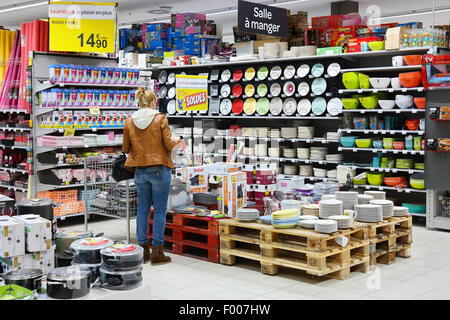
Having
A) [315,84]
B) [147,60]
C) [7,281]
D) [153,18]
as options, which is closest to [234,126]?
[315,84]

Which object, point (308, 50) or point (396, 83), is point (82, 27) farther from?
point (396, 83)

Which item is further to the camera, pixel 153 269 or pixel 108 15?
pixel 108 15

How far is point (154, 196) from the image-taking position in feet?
17.7

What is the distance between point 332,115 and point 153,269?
14.3 feet

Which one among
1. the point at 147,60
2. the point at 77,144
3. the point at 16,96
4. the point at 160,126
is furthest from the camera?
the point at 147,60

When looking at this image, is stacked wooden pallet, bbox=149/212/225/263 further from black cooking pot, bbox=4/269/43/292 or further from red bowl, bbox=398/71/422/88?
red bowl, bbox=398/71/422/88

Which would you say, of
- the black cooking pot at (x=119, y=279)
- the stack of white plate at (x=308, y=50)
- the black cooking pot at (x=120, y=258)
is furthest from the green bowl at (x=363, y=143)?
the black cooking pot at (x=119, y=279)

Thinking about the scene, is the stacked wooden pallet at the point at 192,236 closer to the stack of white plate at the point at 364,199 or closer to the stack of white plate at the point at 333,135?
the stack of white plate at the point at 364,199

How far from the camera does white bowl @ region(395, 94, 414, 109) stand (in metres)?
7.58

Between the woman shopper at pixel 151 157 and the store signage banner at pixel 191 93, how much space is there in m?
0.98

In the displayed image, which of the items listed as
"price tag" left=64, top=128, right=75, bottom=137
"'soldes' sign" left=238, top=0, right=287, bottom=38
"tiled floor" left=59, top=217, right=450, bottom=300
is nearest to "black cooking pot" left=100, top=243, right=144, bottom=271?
"tiled floor" left=59, top=217, right=450, bottom=300

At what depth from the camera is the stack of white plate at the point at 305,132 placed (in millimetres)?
8742

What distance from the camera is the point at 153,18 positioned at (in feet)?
57.4

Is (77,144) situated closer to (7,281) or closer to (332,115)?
(332,115)
